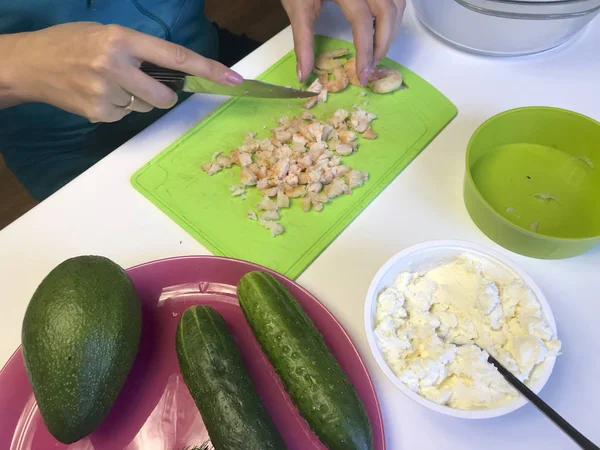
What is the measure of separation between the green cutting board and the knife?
3 cm

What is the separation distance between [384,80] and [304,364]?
0.71 metres

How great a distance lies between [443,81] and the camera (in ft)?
3.80

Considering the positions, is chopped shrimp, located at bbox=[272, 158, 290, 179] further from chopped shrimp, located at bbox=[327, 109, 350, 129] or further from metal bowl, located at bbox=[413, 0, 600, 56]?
metal bowl, located at bbox=[413, 0, 600, 56]

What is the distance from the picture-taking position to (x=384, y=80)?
3.64ft

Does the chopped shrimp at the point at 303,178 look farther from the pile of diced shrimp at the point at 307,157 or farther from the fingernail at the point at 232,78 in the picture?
the fingernail at the point at 232,78

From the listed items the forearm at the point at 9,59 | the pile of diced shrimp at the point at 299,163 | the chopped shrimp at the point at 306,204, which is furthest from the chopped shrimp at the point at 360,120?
the forearm at the point at 9,59

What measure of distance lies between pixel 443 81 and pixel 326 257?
0.57 meters

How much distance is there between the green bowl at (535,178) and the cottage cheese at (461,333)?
0.14 meters

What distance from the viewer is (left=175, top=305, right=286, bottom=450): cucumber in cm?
67

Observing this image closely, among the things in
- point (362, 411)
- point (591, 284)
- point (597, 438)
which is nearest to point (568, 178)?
point (591, 284)

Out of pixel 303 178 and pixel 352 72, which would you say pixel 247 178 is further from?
pixel 352 72

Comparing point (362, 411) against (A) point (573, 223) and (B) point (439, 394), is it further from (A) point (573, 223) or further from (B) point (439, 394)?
(A) point (573, 223)

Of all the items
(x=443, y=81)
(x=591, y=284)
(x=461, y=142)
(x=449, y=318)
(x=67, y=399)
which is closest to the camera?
(x=67, y=399)

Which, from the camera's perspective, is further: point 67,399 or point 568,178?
point 568,178
